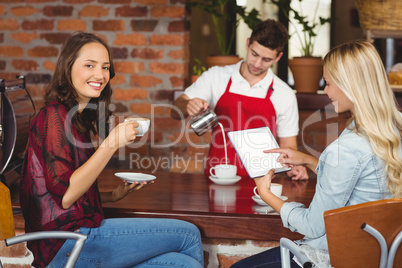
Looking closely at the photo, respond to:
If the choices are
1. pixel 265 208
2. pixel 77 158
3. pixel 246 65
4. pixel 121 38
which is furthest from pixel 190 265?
pixel 121 38

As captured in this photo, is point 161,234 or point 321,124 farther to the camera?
point 321,124

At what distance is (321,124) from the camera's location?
121 inches

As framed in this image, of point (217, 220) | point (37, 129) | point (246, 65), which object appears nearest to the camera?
point (37, 129)

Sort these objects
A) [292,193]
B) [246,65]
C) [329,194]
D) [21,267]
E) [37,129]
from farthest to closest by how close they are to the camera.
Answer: [246,65] → [292,193] → [21,267] → [37,129] → [329,194]

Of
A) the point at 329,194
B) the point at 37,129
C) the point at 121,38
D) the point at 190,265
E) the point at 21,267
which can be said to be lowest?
the point at 21,267

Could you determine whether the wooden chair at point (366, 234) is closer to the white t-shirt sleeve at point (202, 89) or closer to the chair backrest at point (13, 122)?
the chair backrest at point (13, 122)

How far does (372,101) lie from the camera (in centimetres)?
130

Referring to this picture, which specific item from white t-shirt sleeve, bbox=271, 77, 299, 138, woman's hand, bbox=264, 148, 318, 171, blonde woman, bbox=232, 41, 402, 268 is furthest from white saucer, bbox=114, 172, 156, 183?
white t-shirt sleeve, bbox=271, 77, 299, 138

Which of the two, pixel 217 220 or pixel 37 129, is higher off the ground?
pixel 37 129

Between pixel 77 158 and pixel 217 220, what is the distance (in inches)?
18.3

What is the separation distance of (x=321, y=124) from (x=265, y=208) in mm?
1563

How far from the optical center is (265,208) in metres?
1.64

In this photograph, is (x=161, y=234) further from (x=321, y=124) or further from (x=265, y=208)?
(x=321, y=124)

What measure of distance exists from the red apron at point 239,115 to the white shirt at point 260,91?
0.09ft
